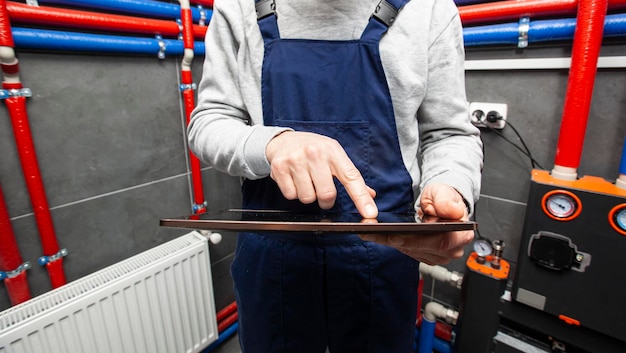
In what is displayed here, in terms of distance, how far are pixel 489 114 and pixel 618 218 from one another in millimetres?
459

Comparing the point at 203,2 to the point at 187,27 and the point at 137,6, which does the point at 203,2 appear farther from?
the point at 137,6

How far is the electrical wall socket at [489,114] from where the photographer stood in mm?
1076

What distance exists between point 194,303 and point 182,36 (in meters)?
0.92

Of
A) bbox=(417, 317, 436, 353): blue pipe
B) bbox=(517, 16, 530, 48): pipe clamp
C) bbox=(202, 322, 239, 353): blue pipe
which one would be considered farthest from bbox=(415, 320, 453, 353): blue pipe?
bbox=(517, 16, 530, 48): pipe clamp

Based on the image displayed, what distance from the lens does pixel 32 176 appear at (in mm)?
795

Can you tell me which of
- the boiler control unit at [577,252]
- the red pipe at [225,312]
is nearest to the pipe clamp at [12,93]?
the red pipe at [225,312]

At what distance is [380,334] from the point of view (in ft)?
2.13

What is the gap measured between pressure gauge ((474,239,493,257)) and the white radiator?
0.97 metres

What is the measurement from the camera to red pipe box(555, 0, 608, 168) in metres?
0.80

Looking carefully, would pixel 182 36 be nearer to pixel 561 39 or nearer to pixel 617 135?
pixel 561 39

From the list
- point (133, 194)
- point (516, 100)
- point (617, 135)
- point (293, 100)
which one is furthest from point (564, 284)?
point (133, 194)

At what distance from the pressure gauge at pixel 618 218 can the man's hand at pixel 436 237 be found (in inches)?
23.3

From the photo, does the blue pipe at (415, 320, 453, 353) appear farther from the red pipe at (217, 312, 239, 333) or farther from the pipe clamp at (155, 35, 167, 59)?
the pipe clamp at (155, 35, 167, 59)

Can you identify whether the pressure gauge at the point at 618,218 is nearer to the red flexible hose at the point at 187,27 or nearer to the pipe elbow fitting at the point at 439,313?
the pipe elbow fitting at the point at 439,313
